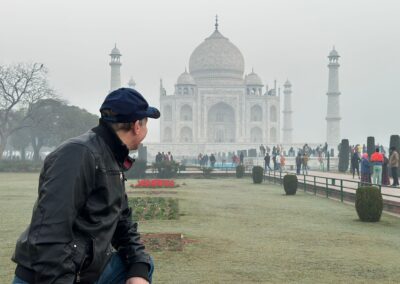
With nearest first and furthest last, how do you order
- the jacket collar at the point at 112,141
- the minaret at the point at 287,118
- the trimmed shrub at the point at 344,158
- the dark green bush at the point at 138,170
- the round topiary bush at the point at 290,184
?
the jacket collar at the point at 112,141 → the round topiary bush at the point at 290,184 → the dark green bush at the point at 138,170 → the trimmed shrub at the point at 344,158 → the minaret at the point at 287,118

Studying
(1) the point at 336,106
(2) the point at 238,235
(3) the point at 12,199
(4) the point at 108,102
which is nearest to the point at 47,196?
(4) the point at 108,102

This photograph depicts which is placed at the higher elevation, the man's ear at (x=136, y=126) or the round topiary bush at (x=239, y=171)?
the man's ear at (x=136, y=126)

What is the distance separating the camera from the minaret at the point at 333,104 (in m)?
64.4

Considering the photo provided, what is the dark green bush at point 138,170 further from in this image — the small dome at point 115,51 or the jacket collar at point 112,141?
the small dome at point 115,51

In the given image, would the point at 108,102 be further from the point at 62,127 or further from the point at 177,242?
the point at 62,127

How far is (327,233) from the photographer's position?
941 centimetres

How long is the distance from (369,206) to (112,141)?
9.92 m

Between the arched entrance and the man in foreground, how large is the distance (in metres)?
68.4

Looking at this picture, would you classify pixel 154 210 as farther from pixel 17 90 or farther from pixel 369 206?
pixel 17 90

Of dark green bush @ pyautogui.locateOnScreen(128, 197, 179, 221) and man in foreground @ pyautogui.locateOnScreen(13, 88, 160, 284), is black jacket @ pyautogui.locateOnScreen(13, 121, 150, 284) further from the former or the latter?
dark green bush @ pyautogui.locateOnScreen(128, 197, 179, 221)

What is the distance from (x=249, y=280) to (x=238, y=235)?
319cm

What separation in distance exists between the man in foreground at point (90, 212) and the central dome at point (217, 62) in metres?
68.0

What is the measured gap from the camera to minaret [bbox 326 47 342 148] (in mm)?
64438

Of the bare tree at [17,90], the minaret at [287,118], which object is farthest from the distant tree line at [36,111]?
the minaret at [287,118]
